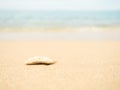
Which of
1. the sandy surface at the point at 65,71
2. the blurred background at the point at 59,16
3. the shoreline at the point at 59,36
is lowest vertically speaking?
the sandy surface at the point at 65,71

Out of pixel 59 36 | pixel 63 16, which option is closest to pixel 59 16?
pixel 63 16

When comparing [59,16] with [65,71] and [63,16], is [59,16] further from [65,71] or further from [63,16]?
[65,71]

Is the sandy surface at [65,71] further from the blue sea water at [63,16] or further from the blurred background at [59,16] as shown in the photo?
the blue sea water at [63,16]

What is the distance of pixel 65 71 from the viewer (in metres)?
3.31

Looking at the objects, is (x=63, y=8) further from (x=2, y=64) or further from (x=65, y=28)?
(x=2, y=64)

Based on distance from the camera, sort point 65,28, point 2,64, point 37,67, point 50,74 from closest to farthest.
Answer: point 50,74
point 37,67
point 2,64
point 65,28

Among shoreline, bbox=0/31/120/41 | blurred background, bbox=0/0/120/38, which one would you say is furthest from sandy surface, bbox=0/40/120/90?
blurred background, bbox=0/0/120/38

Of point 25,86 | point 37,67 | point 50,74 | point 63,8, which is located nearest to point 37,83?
point 25,86

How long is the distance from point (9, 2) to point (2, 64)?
6845 millimetres

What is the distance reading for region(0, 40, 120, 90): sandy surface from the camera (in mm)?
2777

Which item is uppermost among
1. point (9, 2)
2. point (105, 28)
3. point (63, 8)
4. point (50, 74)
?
point (63, 8)

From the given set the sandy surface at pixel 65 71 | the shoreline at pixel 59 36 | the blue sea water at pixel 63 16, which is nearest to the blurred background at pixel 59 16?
the blue sea water at pixel 63 16

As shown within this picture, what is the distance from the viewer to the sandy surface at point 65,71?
9.11 feet

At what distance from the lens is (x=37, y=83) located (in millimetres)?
2842
